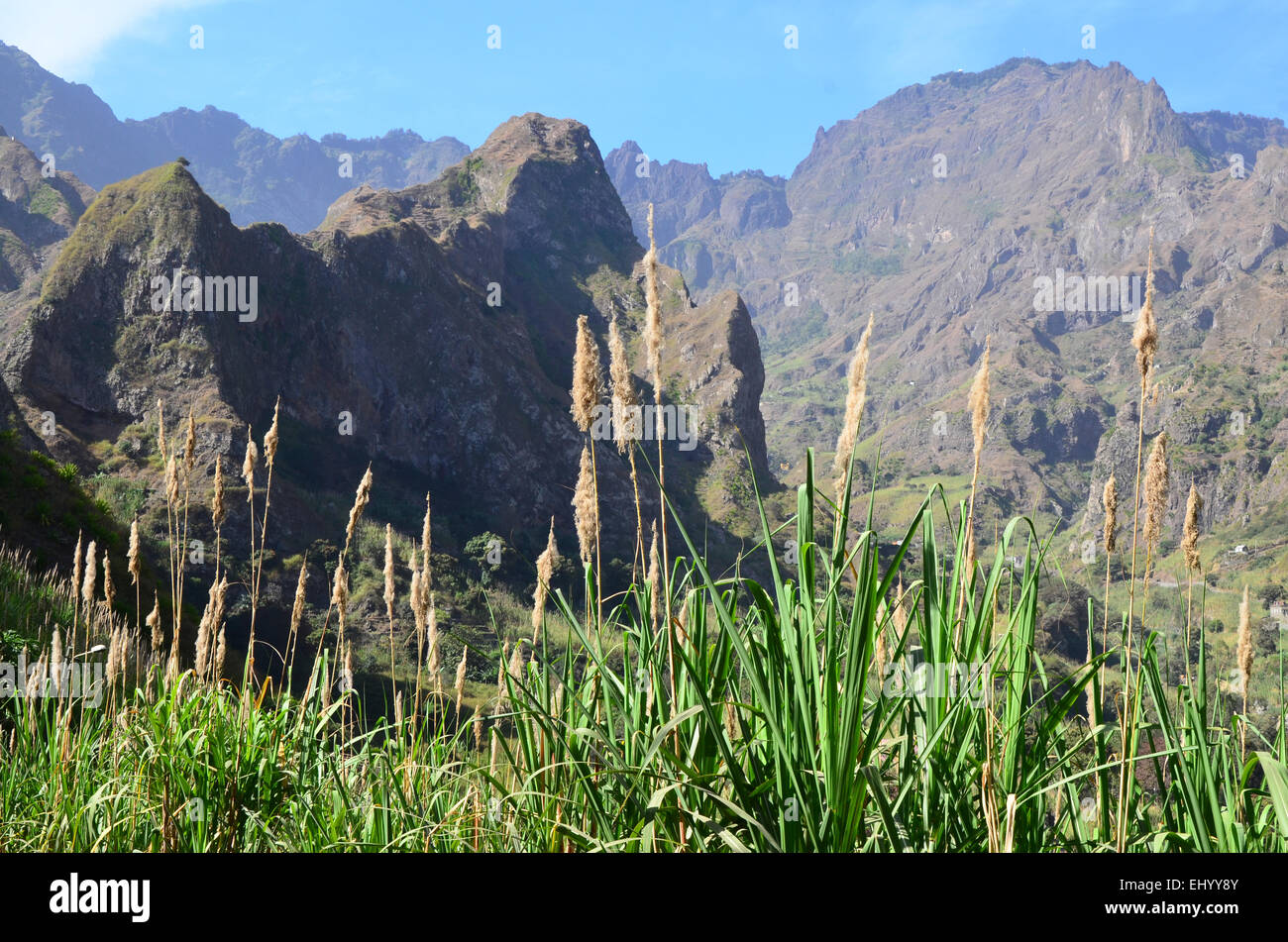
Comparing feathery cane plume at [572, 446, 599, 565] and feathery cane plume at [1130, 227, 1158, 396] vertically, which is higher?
feathery cane plume at [1130, 227, 1158, 396]

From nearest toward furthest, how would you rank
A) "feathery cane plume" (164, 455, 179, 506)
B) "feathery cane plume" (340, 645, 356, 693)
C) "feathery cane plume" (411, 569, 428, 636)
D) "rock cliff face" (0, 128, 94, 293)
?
"feathery cane plume" (411, 569, 428, 636), "feathery cane plume" (340, 645, 356, 693), "feathery cane plume" (164, 455, 179, 506), "rock cliff face" (0, 128, 94, 293)

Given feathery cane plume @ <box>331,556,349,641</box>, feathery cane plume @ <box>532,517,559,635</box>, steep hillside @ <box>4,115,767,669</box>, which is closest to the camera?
feathery cane plume @ <box>532,517,559,635</box>

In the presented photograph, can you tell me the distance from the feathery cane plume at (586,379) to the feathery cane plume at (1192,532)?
179 cm

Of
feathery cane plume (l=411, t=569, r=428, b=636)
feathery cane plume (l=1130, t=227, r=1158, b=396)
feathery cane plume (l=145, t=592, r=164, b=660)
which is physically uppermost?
feathery cane plume (l=1130, t=227, r=1158, b=396)

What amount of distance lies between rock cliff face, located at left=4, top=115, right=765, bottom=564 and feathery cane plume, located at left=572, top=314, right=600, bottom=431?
3472cm

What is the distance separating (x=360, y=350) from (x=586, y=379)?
60.4m

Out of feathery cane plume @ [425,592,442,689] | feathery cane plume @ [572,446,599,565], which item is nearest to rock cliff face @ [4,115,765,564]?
feathery cane plume @ [425,592,442,689]

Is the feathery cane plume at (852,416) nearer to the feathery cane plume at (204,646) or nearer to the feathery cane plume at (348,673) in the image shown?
the feathery cane plume at (348,673)

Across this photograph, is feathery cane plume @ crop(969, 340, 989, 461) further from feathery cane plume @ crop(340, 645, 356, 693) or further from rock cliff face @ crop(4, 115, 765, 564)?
rock cliff face @ crop(4, 115, 765, 564)

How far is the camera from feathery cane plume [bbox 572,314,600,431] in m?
2.20

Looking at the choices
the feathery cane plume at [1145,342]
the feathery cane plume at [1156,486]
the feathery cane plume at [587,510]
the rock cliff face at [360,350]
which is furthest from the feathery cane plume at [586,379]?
the rock cliff face at [360,350]

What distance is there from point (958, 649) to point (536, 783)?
4.22 ft
